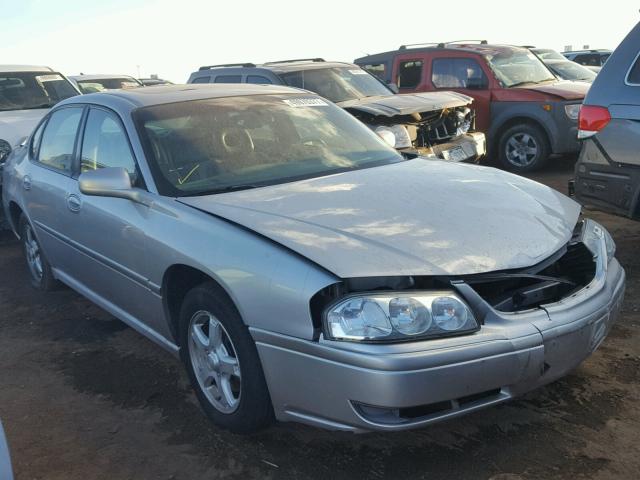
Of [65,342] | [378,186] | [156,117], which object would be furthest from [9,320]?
[378,186]

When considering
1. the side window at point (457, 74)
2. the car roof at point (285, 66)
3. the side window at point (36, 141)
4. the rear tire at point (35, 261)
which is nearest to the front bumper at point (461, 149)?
the side window at point (457, 74)

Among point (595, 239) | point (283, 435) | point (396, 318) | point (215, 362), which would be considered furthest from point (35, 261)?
point (595, 239)

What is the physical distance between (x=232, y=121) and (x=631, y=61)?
9.05ft

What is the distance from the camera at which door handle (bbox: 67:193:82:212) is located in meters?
4.16

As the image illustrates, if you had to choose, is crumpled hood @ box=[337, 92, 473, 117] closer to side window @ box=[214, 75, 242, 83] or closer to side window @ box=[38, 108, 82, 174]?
side window @ box=[214, 75, 242, 83]

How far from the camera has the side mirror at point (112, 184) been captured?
11.5ft

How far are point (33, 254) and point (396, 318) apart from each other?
3957 mm

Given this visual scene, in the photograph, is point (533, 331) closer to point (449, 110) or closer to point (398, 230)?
point (398, 230)

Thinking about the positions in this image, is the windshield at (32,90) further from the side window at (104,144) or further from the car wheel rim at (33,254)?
the side window at (104,144)

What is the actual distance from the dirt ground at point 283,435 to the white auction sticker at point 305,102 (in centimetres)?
173

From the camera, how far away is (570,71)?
12.2m

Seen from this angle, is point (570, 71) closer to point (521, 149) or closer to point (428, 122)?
point (521, 149)

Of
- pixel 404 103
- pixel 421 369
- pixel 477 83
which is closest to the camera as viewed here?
pixel 421 369

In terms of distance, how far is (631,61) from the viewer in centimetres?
470
